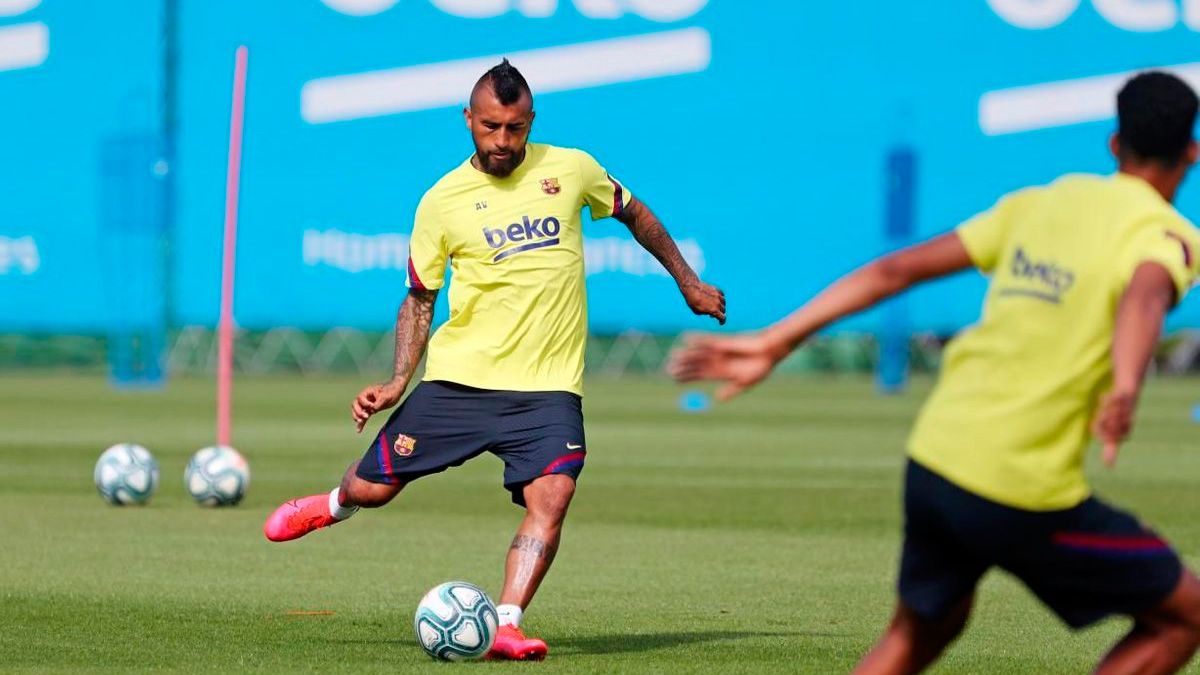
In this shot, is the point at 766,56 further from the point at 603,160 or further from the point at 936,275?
the point at 936,275

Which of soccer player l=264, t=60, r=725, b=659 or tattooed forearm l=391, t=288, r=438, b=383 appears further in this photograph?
tattooed forearm l=391, t=288, r=438, b=383

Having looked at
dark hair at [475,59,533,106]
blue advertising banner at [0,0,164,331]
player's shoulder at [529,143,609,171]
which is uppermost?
dark hair at [475,59,533,106]

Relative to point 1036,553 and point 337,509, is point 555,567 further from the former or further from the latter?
point 1036,553

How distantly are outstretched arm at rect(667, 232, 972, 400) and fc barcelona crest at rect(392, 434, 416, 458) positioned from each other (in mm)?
3311

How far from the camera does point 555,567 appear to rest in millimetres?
12336

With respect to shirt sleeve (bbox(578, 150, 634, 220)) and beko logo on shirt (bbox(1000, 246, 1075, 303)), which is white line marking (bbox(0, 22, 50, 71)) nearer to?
shirt sleeve (bbox(578, 150, 634, 220))

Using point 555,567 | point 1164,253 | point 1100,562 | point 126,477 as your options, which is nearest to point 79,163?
point 126,477

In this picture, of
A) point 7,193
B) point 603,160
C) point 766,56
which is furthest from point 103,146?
point 766,56

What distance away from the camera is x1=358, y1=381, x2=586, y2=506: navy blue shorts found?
8844mm

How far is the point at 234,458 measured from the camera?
16062mm

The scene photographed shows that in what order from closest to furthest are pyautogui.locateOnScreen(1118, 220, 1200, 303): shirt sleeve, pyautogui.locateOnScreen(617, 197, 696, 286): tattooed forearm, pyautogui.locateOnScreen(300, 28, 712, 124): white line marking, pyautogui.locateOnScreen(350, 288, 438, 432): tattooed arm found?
pyautogui.locateOnScreen(1118, 220, 1200, 303): shirt sleeve → pyautogui.locateOnScreen(350, 288, 438, 432): tattooed arm → pyautogui.locateOnScreen(617, 197, 696, 286): tattooed forearm → pyautogui.locateOnScreen(300, 28, 712, 124): white line marking

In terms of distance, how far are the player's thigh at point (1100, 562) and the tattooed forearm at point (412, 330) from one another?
382 cm

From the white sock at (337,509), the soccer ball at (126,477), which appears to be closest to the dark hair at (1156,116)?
the white sock at (337,509)

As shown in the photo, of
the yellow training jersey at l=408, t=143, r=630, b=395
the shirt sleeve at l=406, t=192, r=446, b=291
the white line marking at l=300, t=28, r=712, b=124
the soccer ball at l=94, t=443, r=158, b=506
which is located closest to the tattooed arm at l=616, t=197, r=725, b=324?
the yellow training jersey at l=408, t=143, r=630, b=395
